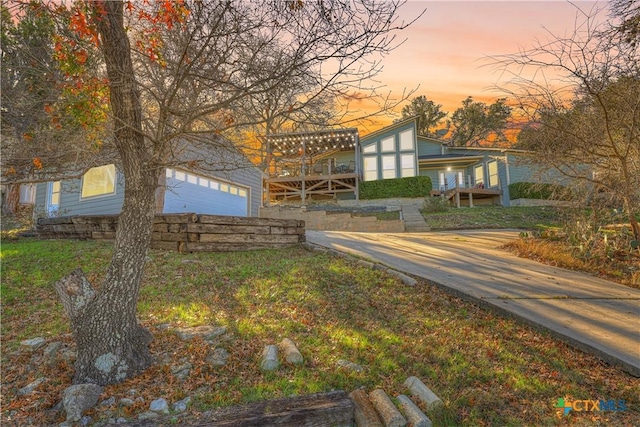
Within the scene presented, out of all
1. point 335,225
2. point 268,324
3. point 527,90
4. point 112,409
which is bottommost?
point 112,409

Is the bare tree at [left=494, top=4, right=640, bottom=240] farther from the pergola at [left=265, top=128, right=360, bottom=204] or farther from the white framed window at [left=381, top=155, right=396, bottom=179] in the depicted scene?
the white framed window at [left=381, top=155, right=396, bottom=179]

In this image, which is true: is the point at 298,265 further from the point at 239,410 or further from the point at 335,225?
→ the point at 335,225

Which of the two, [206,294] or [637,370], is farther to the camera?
[206,294]

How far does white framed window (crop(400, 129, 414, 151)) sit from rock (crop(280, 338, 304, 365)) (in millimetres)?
20250

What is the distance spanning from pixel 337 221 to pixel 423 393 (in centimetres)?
1240

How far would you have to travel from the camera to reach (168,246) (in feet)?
23.3

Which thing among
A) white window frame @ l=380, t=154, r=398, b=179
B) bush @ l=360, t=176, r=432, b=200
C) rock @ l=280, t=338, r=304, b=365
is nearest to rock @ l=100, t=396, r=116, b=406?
rock @ l=280, t=338, r=304, b=365

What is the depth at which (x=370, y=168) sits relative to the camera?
22062 millimetres

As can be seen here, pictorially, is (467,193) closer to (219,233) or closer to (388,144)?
(388,144)

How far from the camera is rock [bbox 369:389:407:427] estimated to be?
2.11 m

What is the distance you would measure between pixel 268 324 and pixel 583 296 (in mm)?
4076

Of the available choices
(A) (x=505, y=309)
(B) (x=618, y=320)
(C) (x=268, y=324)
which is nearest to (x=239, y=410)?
(C) (x=268, y=324)

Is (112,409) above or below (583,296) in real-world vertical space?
below

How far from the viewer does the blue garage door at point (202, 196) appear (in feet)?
37.1
